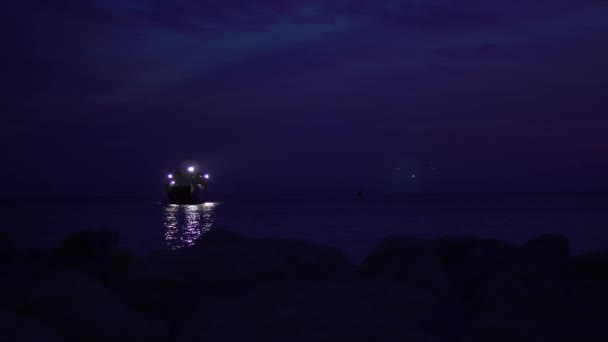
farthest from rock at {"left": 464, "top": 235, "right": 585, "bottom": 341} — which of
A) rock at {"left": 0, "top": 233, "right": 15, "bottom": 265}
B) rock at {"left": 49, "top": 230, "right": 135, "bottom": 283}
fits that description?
rock at {"left": 0, "top": 233, "right": 15, "bottom": 265}

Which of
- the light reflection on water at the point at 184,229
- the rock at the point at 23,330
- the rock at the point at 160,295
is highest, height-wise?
the rock at the point at 23,330

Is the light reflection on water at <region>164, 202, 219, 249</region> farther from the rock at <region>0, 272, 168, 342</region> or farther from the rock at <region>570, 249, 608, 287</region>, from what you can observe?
the rock at <region>570, 249, 608, 287</region>

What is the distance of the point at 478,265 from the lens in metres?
4.66

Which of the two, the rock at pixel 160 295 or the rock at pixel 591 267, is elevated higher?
the rock at pixel 591 267

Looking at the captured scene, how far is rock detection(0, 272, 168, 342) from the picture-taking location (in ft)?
10.2

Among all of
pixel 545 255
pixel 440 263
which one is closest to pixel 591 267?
pixel 545 255

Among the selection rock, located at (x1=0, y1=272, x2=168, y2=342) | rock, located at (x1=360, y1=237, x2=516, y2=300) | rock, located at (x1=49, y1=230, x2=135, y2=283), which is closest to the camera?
rock, located at (x1=0, y1=272, x2=168, y2=342)

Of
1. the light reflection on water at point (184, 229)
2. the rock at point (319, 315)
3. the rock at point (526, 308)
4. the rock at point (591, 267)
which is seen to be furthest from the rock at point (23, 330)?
the light reflection on water at point (184, 229)

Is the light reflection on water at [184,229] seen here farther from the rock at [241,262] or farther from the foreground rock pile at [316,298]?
the foreground rock pile at [316,298]

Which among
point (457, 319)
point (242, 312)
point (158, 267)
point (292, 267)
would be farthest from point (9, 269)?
point (457, 319)

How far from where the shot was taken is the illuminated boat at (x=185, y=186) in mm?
103875

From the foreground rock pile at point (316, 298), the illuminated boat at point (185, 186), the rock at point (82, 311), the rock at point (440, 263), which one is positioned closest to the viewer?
the foreground rock pile at point (316, 298)

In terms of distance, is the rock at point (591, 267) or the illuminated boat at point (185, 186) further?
the illuminated boat at point (185, 186)

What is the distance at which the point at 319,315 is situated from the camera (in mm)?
2887
